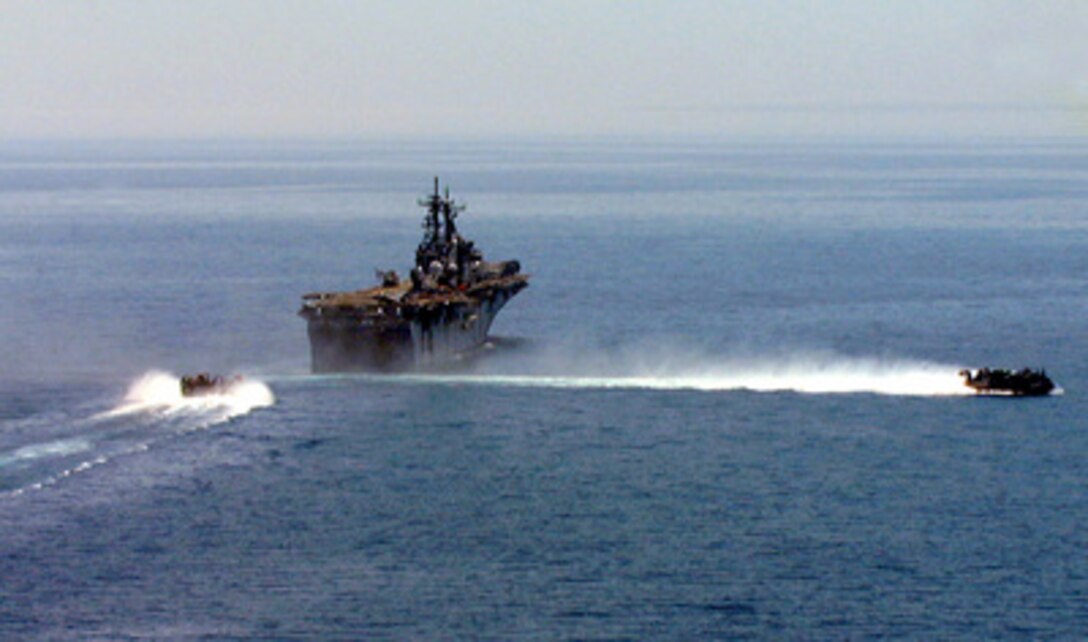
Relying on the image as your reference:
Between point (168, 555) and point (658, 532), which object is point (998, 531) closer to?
point (658, 532)

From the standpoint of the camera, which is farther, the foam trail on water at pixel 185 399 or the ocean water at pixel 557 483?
the foam trail on water at pixel 185 399

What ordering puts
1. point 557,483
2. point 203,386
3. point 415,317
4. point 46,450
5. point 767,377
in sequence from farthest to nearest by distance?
point 767,377, point 415,317, point 203,386, point 46,450, point 557,483

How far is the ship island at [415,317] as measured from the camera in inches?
4139

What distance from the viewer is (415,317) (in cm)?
10625

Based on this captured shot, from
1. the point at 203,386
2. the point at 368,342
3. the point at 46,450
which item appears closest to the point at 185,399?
the point at 203,386

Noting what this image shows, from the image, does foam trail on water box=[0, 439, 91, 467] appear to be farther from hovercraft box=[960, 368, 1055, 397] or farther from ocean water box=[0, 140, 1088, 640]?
hovercraft box=[960, 368, 1055, 397]

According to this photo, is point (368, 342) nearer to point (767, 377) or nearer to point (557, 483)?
point (767, 377)

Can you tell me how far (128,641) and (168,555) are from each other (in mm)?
9604

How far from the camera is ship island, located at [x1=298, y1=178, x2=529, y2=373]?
105m

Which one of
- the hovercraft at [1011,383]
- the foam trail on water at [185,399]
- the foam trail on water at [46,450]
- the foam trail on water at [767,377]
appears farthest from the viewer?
the foam trail on water at [767,377]

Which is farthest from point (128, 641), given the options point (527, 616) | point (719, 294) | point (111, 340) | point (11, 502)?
point (719, 294)

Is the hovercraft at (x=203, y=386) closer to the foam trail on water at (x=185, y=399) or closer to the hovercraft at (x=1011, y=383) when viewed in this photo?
the foam trail on water at (x=185, y=399)

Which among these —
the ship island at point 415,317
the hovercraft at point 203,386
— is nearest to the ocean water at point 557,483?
the hovercraft at point 203,386

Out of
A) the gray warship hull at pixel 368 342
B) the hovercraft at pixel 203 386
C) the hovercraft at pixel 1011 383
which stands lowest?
the hovercraft at pixel 203 386
